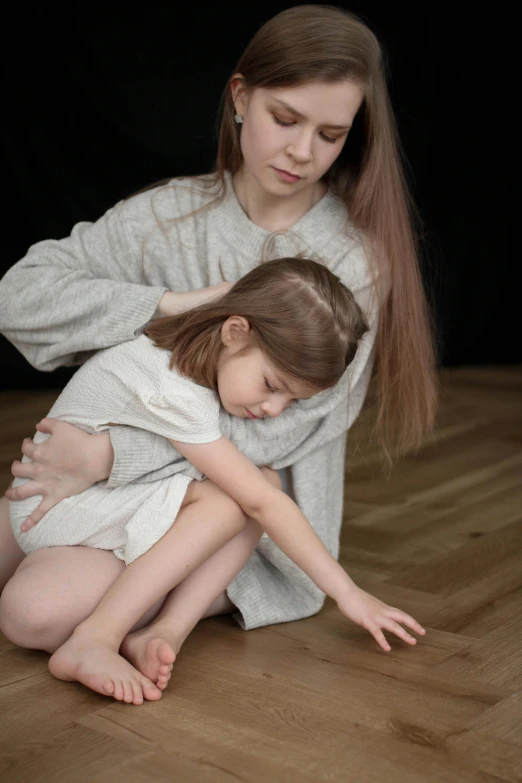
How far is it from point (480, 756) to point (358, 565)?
0.69 metres

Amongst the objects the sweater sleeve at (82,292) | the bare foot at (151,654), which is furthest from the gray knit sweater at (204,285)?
the bare foot at (151,654)

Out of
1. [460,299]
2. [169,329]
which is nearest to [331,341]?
[169,329]

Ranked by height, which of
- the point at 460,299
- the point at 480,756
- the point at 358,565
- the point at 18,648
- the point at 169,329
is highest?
the point at 169,329

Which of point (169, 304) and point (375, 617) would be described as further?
point (169, 304)

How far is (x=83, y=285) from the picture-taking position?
1.52 metres

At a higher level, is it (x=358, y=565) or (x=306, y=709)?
(x=306, y=709)

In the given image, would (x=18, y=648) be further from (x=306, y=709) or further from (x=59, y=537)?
(x=306, y=709)

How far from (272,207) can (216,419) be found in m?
0.43

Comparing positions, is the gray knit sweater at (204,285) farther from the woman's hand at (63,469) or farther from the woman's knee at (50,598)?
the woman's knee at (50,598)

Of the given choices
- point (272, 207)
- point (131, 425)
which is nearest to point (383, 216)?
point (272, 207)

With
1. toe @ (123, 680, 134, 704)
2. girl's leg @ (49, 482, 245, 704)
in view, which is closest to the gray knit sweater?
girl's leg @ (49, 482, 245, 704)

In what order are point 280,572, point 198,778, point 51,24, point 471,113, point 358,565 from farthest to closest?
point 471,113 → point 51,24 → point 358,565 → point 280,572 → point 198,778

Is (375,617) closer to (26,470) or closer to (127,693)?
(127,693)

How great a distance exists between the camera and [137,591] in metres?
1.27
